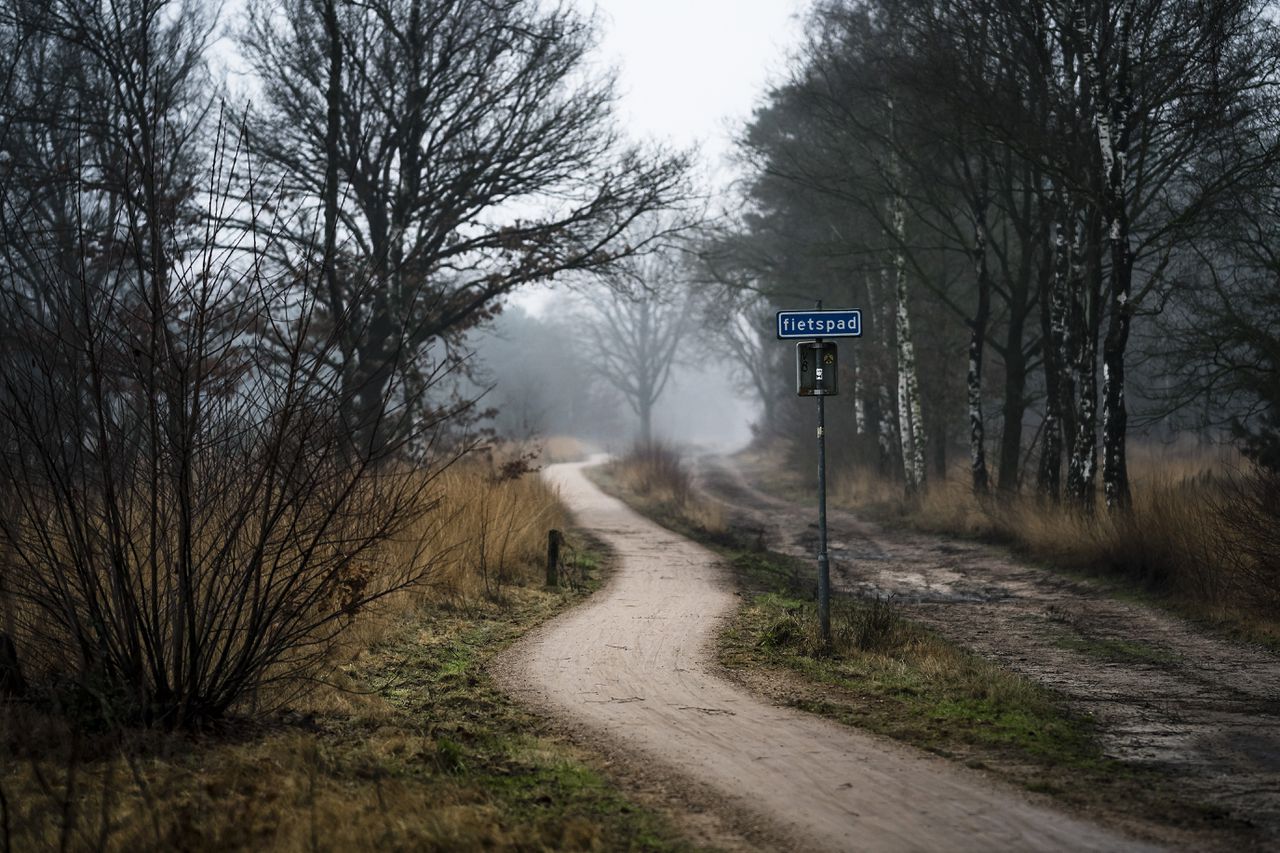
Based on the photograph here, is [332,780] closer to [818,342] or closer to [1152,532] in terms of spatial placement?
[818,342]

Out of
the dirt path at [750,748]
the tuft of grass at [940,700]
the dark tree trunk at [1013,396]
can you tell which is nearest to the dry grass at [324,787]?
the dirt path at [750,748]

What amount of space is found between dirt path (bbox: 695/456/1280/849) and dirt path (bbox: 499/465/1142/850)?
123cm

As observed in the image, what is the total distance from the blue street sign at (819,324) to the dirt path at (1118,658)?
3506 mm

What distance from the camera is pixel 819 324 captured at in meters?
10.8

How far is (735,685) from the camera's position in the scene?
9.34 m

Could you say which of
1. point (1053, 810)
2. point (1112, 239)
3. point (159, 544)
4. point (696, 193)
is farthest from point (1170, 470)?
point (159, 544)

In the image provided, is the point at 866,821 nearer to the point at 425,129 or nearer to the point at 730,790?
the point at 730,790

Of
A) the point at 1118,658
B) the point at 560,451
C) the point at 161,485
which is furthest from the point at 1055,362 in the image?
the point at 560,451

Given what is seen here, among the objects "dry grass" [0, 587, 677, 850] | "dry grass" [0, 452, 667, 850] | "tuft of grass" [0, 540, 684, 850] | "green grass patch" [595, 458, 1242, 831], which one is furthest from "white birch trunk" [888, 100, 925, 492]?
"dry grass" [0, 587, 677, 850]

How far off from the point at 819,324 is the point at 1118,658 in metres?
4.25

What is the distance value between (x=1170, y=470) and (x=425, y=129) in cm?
1690

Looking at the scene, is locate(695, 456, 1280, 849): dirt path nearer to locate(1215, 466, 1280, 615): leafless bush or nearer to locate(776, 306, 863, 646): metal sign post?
locate(1215, 466, 1280, 615): leafless bush

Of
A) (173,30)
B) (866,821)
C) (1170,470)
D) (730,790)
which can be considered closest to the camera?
(866,821)

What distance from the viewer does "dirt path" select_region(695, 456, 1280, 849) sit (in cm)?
683
